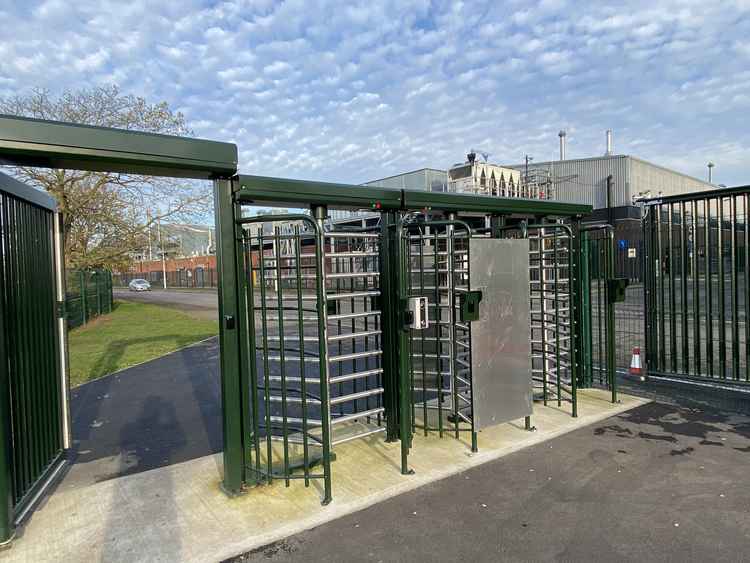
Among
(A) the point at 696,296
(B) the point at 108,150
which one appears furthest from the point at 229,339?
(A) the point at 696,296

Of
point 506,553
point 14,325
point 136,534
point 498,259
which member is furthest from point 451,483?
point 14,325

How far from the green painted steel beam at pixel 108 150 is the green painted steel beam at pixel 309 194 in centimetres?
22

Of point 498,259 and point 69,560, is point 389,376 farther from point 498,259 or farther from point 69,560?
point 69,560

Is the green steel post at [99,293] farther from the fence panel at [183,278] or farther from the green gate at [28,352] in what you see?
the fence panel at [183,278]

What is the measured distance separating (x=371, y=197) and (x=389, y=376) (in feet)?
5.89

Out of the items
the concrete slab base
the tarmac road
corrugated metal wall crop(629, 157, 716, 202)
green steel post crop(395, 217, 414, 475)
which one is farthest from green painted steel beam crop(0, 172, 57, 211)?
corrugated metal wall crop(629, 157, 716, 202)

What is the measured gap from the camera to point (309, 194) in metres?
4.13

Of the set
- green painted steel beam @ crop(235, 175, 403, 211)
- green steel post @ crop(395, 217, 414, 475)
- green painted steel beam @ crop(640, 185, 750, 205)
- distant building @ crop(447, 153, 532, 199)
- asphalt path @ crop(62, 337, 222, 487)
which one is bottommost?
asphalt path @ crop(62, 337, 222, 487)

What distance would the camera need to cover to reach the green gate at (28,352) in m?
3.28

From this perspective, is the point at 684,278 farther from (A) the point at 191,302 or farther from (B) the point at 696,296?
(A) the point at 191,302

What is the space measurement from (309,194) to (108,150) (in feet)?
4.96

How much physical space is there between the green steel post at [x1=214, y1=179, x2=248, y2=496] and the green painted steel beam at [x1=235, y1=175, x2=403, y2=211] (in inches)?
7.1

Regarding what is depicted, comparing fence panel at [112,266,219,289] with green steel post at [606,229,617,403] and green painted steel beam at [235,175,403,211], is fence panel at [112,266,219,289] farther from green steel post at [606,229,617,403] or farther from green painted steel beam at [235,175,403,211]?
green painted steel beam at [235,175,403,211]

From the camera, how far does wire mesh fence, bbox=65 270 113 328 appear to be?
16.0 m
